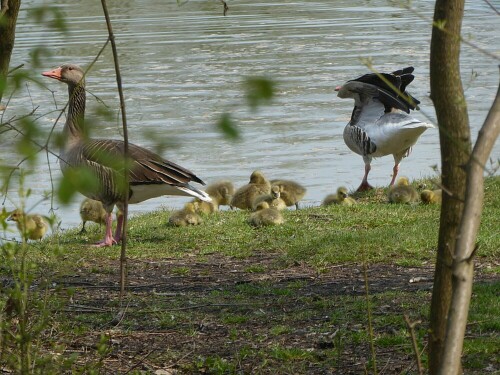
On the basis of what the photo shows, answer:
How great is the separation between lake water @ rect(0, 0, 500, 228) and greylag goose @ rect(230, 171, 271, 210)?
2.90 feet

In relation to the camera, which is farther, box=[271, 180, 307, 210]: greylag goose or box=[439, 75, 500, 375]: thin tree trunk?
box=[271, 180, 307, 210]: greylag goose

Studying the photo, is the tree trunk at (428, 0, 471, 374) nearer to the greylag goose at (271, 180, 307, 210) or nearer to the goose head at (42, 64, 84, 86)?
the goose head at (42, 64, 84, 86)

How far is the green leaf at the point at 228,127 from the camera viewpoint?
124 inches

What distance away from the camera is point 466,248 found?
3.10 meters

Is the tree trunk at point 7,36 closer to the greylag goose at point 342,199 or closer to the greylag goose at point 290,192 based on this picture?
the greylag goose at point 342,199

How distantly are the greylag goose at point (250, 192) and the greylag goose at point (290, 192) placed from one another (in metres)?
0.12

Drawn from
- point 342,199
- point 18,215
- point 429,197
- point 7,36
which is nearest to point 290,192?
point 342,199

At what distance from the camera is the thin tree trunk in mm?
3080

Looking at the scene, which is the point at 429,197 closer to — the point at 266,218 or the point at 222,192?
the point at 266,218

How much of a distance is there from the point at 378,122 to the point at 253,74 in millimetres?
3608

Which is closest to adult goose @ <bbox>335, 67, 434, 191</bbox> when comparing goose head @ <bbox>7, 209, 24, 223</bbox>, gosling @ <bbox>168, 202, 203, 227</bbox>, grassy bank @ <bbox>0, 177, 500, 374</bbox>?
grassy bank @ <bbox>0, 177, 500, 374</bbox>

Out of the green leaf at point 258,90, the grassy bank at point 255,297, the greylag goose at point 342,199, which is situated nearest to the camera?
the green leaf at point 258,90

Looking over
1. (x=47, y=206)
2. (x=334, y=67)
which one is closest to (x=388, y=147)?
(x=47, y=206)

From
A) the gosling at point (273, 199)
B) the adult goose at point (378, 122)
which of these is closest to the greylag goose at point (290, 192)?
the gosling at point (273, 199)
